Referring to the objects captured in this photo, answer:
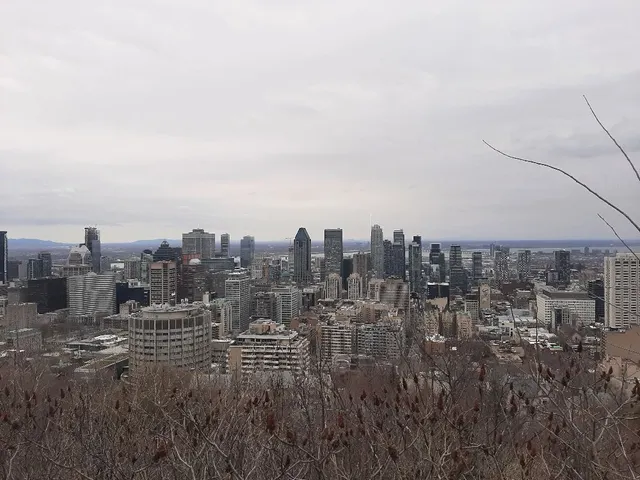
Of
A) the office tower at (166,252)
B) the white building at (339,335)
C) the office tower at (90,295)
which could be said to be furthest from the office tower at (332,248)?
the white building at (339,335)

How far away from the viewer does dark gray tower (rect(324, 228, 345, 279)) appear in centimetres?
4259

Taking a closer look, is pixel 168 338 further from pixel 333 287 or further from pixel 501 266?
pixel 501 266

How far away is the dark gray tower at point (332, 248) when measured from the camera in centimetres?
4259

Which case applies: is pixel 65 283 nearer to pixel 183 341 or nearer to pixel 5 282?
pixel 5 282

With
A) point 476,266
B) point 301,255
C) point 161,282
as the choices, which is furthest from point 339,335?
point 301,255

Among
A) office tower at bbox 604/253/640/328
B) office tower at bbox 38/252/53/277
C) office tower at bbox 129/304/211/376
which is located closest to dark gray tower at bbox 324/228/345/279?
office tower at bbox 38/252/53/277

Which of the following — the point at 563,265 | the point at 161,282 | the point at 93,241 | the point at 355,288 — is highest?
the point at 93,241

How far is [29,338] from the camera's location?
1628cm

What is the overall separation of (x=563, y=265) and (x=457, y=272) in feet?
29.2

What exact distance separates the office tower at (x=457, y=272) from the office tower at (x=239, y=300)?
12.2 m

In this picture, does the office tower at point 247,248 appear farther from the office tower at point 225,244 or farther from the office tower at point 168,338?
the office tower at point 168,338

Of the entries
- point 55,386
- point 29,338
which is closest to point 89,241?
point 29,338

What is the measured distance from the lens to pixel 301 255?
146ft

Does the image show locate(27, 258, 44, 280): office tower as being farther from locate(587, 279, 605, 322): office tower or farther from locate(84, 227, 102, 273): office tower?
locate(587, 279, 605, 322): office tower
